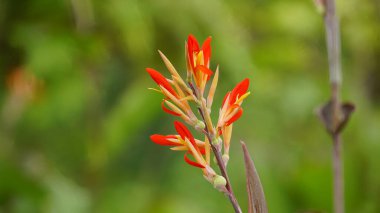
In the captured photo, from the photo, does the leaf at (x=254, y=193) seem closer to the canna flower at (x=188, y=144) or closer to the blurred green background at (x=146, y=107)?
the canna flower at (x=188, y=144)

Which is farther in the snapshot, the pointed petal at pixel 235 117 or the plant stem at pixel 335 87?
the plant stem at pixel 335 87

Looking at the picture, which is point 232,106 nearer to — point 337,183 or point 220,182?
point 220,182

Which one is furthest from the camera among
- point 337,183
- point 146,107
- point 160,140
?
point 146,107

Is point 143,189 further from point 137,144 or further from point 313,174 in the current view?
point 313,174

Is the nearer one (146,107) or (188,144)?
(188,144)

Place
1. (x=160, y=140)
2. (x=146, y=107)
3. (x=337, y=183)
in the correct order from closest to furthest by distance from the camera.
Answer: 1. (x=160, y=140)
2. (x=337, y=183)
3. (x=146, y=107)

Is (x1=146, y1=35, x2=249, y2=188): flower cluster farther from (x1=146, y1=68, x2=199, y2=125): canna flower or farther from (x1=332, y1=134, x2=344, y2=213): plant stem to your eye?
(x1=332, y1=134, x2=344, y2=213): plant stem

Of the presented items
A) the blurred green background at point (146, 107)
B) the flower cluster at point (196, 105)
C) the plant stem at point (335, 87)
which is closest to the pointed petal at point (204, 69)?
the flower cluster at point (196, 105)

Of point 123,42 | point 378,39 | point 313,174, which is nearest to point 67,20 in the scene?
point 123,42

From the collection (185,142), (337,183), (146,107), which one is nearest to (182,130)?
(185,142)
